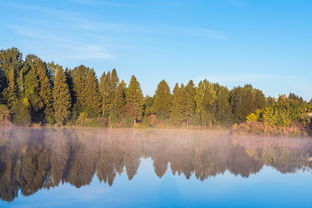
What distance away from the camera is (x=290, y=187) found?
29.1 feet

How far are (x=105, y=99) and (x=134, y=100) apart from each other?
4.05 m

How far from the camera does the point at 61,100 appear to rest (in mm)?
42781

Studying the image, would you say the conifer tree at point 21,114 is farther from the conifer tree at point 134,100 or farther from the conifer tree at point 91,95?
the conifer tree at point 134,100

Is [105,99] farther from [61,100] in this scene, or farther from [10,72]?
[10,72]

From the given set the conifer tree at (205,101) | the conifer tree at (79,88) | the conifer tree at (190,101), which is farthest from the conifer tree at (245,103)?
the conifer tree at (79,88)

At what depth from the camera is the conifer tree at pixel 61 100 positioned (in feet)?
139

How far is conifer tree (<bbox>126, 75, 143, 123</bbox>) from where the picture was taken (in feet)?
149

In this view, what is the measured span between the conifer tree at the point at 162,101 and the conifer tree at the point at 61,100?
438 inches

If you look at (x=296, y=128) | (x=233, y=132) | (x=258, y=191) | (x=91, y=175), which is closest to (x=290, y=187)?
(x=258, y=191)

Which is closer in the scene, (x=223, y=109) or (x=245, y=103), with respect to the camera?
(x=245, y=103)

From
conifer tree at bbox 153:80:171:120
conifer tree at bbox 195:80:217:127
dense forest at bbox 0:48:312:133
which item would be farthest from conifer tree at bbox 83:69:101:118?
conifer tree at bbox 195:80:217:127

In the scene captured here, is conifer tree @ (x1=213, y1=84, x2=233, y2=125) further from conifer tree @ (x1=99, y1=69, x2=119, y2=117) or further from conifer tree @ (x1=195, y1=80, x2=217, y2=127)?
conifer tree @ (x1=99, y1=69, x2=119, y2=117)

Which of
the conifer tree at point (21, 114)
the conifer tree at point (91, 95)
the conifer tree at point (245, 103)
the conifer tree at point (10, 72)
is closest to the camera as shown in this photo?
the conifer tree at point (21, 114)

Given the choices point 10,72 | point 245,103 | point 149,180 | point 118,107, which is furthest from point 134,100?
point 149,180
